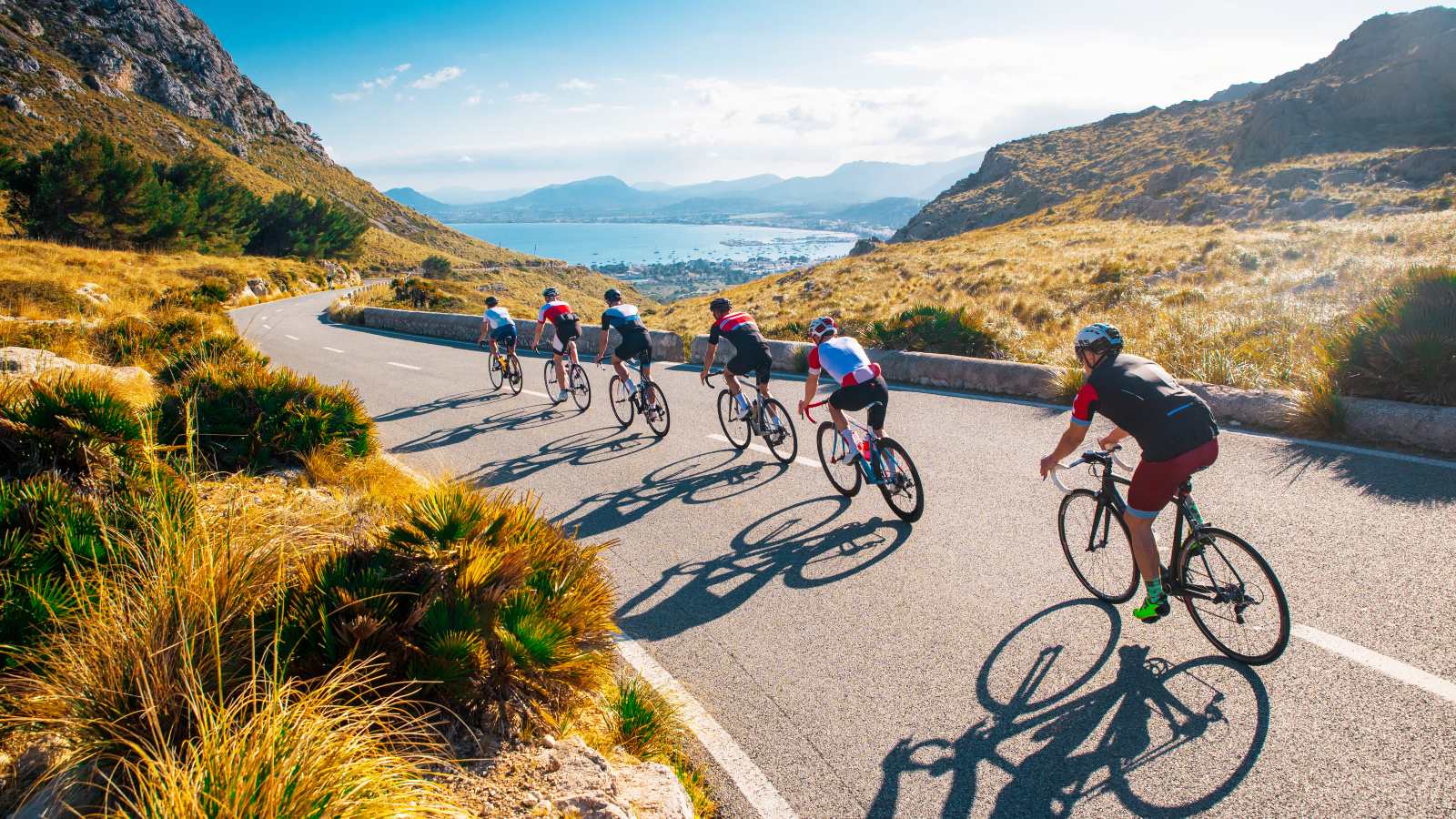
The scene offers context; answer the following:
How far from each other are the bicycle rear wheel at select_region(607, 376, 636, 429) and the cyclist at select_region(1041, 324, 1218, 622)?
6994mm

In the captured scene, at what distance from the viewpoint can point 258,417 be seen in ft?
22.4

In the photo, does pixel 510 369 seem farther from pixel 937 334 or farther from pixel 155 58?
pixel 155 58

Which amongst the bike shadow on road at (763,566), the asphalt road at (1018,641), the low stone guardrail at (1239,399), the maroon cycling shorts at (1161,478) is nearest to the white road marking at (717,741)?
the asphalt road at (1018,641)

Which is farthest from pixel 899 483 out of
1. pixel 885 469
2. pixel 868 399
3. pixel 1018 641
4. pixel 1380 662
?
pixel 1380 662

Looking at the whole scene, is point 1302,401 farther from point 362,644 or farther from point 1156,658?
point 362,644

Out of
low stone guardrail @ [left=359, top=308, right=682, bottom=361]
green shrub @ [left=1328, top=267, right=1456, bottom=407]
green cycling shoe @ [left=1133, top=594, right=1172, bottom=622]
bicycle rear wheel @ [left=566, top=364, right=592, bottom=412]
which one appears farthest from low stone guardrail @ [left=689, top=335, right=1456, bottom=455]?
low stone guardrail @ [left=359, top=308, right=682, bottom=361]

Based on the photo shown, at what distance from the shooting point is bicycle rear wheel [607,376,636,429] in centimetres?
1030

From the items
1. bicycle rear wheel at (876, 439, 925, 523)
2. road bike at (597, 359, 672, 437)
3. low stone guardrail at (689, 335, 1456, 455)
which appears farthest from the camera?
road bike at (597, 359, 672, 437)

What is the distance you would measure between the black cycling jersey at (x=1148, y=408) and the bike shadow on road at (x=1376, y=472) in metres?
2.97

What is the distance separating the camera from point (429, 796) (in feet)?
7.43

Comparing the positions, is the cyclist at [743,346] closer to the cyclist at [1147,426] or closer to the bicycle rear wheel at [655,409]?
the bicycle rear wheel at [655,409]

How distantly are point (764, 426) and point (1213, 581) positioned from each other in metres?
4.84

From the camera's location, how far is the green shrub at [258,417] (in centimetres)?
647

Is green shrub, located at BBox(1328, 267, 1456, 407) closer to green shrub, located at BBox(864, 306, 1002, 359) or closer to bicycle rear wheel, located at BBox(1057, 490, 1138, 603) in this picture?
bicycle rear wheel, located at BBox(1057, 490, 1138, 603)
